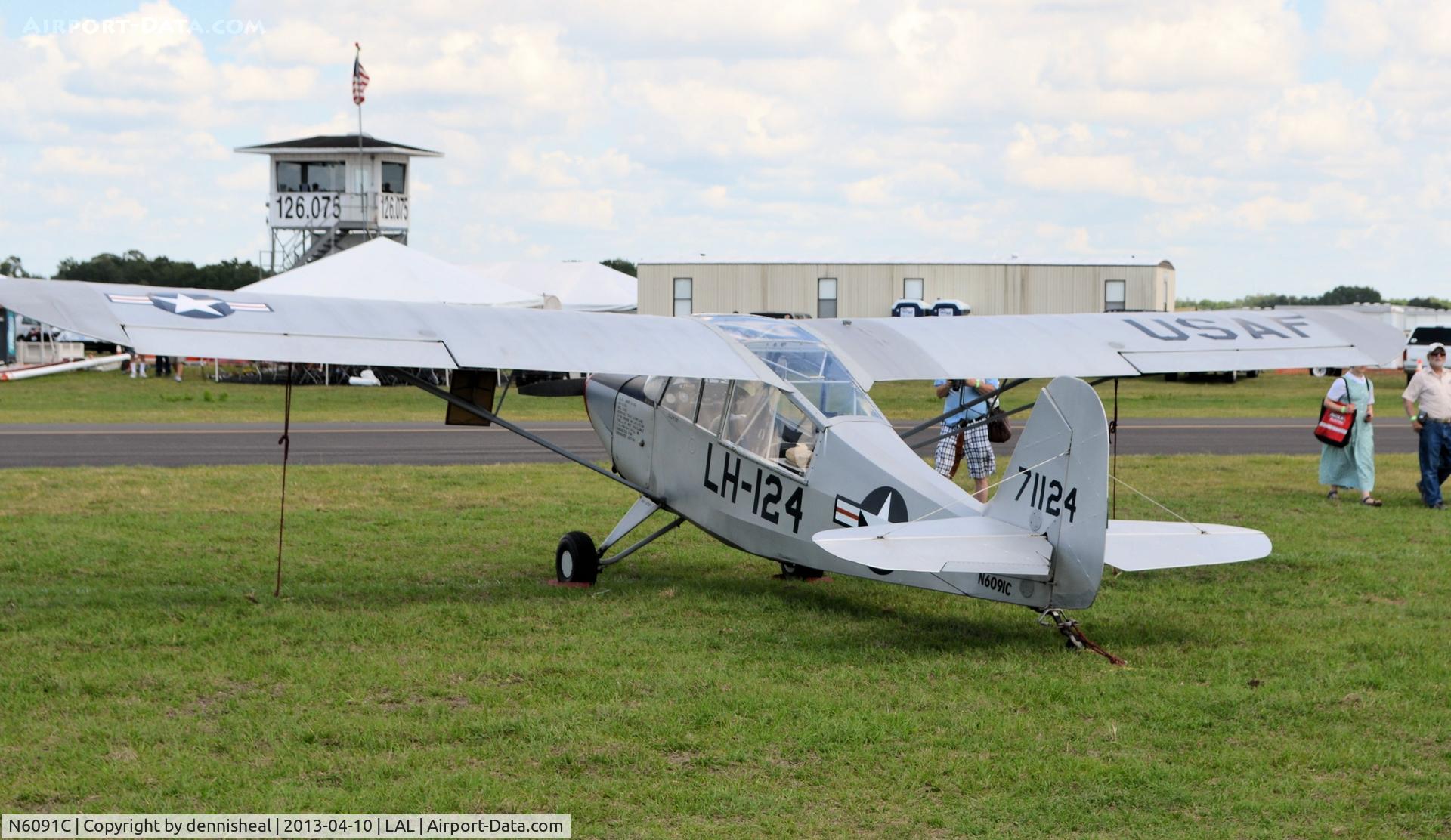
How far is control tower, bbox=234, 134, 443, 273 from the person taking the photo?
180ft

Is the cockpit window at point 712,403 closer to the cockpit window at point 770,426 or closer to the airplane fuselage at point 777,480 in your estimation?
the airplane fuselage at point 777,480

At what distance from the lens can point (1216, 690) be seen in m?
7.25

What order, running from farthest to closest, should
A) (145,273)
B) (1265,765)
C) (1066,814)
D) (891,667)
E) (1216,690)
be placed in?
(145,273), (891,667), (1216,690), (1265,765), (1066,814)

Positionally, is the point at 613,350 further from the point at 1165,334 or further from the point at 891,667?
the point at 1165,334

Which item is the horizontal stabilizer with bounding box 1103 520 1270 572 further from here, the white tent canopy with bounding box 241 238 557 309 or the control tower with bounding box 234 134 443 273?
the control tower with bounding box 234 134 443 273

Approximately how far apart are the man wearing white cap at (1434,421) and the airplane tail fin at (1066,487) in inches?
341

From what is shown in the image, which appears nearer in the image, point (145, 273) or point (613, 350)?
point (613, 350)

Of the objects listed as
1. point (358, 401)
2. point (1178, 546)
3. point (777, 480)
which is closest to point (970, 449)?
point (777, 480)

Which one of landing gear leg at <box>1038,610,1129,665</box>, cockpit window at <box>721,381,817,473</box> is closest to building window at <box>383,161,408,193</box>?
cockpit window at <box>721,381,817,473</box>

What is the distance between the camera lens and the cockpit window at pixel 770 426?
29.9ft

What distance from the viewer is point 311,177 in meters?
55.1

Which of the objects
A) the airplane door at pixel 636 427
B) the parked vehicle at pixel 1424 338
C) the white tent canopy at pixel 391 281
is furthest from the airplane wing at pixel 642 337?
the parked vehicle at pixel 1424 338

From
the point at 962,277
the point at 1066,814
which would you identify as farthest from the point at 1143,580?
the point at 962,277

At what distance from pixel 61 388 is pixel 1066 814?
38.0 m
